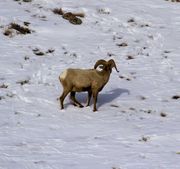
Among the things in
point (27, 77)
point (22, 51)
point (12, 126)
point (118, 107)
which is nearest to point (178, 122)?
point (118, 107)

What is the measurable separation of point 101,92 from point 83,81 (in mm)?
2017

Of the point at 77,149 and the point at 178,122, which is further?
the point at 178,122

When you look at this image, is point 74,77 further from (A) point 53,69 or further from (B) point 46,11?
(B) point 46,11

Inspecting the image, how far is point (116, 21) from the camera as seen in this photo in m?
26.1

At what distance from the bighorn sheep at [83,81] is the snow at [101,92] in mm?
484

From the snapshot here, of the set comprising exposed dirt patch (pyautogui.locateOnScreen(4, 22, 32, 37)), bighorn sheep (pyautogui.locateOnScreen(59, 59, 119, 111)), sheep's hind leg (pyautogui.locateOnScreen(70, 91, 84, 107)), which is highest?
bighorn sheep (pyautogui.locateOnScreen(59, 59, 119, 111))

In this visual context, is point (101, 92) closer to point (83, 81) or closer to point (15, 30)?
point (83, 81)

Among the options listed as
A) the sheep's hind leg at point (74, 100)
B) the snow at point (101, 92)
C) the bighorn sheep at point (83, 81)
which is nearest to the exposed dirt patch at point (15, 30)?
the snow at point (101, 92)

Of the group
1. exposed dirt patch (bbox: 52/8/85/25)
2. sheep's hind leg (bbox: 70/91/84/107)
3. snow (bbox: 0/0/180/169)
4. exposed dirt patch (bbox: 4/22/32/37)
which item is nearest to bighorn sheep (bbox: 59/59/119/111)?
sheep's hind leg (bbox: 70/91/84/107)

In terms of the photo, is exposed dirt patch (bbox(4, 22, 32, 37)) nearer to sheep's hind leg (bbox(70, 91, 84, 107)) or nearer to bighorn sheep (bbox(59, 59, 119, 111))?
sheep's hind leg (bbox(70, 91, 84, 107))

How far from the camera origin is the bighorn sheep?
53.2ft

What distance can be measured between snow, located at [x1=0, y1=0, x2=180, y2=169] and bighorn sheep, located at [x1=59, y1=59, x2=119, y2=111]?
484 millimetres

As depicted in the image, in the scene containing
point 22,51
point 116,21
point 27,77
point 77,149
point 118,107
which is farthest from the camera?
point 116,21

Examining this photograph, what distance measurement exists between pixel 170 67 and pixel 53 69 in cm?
466
